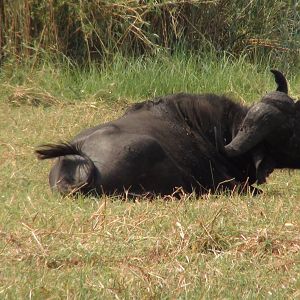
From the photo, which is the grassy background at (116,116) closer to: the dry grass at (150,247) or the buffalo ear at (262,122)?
the dry grass at (150,247)

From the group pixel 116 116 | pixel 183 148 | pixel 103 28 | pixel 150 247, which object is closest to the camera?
pixel 150 247

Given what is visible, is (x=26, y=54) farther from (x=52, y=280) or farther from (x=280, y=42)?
(x=52, y=280)

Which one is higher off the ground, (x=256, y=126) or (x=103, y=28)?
(x=256, y=126)

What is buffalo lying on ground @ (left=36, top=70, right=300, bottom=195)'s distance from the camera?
23.9 feet

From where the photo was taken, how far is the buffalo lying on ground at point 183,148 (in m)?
7.27

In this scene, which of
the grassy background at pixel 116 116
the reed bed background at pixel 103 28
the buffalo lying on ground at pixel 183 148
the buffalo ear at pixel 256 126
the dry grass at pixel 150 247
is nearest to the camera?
the dry grass at pixel 150 247

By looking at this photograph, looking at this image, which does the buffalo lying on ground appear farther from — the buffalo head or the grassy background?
the grassy background

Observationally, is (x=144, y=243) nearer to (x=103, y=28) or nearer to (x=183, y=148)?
(x=183, y=148)

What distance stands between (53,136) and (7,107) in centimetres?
165

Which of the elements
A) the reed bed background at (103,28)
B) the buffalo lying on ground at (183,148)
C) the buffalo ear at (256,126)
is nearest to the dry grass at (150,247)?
the buffalo lying on ground at (183,148)

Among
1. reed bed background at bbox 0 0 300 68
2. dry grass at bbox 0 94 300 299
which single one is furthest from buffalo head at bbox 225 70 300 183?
reed bed background at bbox 0 0 300 68

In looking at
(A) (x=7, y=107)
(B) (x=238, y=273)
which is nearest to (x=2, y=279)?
(B) (x=238, y=273)

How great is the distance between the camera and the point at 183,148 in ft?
A: 25.5

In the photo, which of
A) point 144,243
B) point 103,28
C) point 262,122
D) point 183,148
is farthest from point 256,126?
point 103,28
